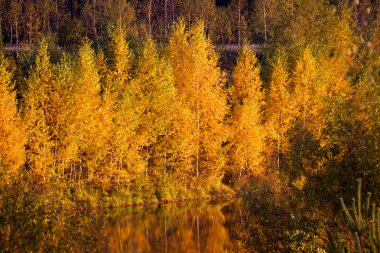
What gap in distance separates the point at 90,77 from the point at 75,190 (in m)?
10.5

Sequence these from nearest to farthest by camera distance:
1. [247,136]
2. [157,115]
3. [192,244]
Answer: [192,244]
[157,115]
[247,136]

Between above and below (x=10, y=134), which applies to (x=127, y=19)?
above

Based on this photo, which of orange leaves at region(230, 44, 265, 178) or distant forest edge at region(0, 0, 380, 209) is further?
orange leaves at region(230, 44, 265, 178)

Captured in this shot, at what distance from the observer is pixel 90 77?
48.4 m

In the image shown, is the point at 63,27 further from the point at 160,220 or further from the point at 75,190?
the point at 160,220

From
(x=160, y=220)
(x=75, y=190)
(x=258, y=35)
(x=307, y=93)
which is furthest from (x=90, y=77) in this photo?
(x=258, y=35)

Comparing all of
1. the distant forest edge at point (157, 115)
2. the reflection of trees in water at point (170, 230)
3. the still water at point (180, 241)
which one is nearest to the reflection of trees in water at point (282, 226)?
the still water at point (180, 241)

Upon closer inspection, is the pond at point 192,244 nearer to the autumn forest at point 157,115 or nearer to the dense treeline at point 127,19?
the autumn forest at point 157,115

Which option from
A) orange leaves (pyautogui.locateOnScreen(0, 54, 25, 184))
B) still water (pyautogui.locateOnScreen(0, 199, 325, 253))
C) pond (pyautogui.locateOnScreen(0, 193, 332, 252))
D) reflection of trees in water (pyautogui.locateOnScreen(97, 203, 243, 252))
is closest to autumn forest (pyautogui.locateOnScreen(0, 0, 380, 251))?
orange leaves (pyautogui.locateOnScreen(0, 54, 25, 184))

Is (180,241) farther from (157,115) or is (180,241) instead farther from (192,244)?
(157,115)

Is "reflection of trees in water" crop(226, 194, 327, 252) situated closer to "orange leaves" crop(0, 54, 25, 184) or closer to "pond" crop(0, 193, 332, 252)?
"pond" crop(0, 193, 332, 252)

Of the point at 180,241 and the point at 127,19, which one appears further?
the point at 127,19

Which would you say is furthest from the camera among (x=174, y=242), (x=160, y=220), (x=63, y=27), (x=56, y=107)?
(x=63, y=27)

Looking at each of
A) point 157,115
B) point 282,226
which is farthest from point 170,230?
point 282,226
